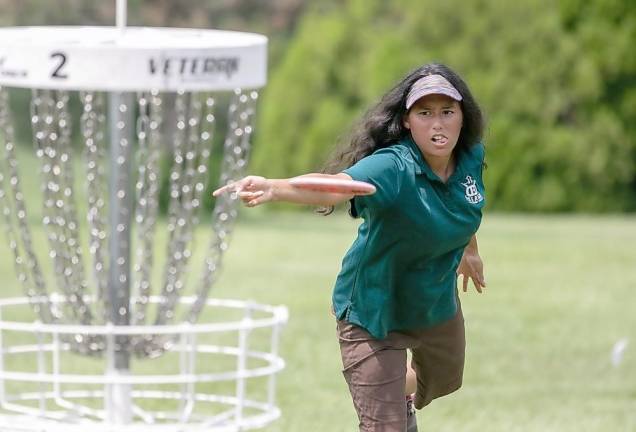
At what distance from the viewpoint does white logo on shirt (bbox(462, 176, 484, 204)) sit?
12.3 feet

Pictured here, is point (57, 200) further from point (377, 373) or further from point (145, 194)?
point (377, 373)

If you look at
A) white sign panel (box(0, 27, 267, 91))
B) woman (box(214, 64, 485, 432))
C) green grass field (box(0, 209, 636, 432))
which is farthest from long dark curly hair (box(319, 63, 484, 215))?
green grass field (box(0, 209, 636, 432))

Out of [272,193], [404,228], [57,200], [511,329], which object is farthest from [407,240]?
[511,329]

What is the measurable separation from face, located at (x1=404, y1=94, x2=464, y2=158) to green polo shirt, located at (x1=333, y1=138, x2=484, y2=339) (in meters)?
0.04

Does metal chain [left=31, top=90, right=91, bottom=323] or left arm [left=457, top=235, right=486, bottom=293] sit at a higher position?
metal chain [left=31, top=90, right=91, bottom=323]

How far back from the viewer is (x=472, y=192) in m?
3.79

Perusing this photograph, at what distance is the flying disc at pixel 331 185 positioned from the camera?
313 centimetres

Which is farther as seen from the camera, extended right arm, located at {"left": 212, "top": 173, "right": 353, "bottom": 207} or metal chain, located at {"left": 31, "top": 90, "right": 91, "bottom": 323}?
metal chain, located at {"left": 31, "top": 90, "right": 91, "bottom": 323}

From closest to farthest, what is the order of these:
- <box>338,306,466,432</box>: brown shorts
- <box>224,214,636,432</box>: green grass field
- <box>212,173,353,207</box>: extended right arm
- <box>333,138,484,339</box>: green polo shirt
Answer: <box>212,173,353,207</box>: extended right arm → <box>333,138,484,339</box>: green polo shirt → <box>338,306,466,432</box>: brown shorts → <box>224,214,636,432</box>: green grass field

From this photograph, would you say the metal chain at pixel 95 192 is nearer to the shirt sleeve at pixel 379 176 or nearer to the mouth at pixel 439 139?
the shirt sleeve at pixel 379 176

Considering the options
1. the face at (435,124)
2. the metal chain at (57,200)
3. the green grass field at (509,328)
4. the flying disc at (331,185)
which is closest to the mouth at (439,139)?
the face at (435,124)

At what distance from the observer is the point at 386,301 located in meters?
3.76

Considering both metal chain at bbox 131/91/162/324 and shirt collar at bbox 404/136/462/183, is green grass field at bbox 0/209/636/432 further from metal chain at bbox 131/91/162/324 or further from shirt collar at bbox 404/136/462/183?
shirt collar at bbox 404/136/462/183

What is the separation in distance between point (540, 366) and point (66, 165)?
3.79 metres
